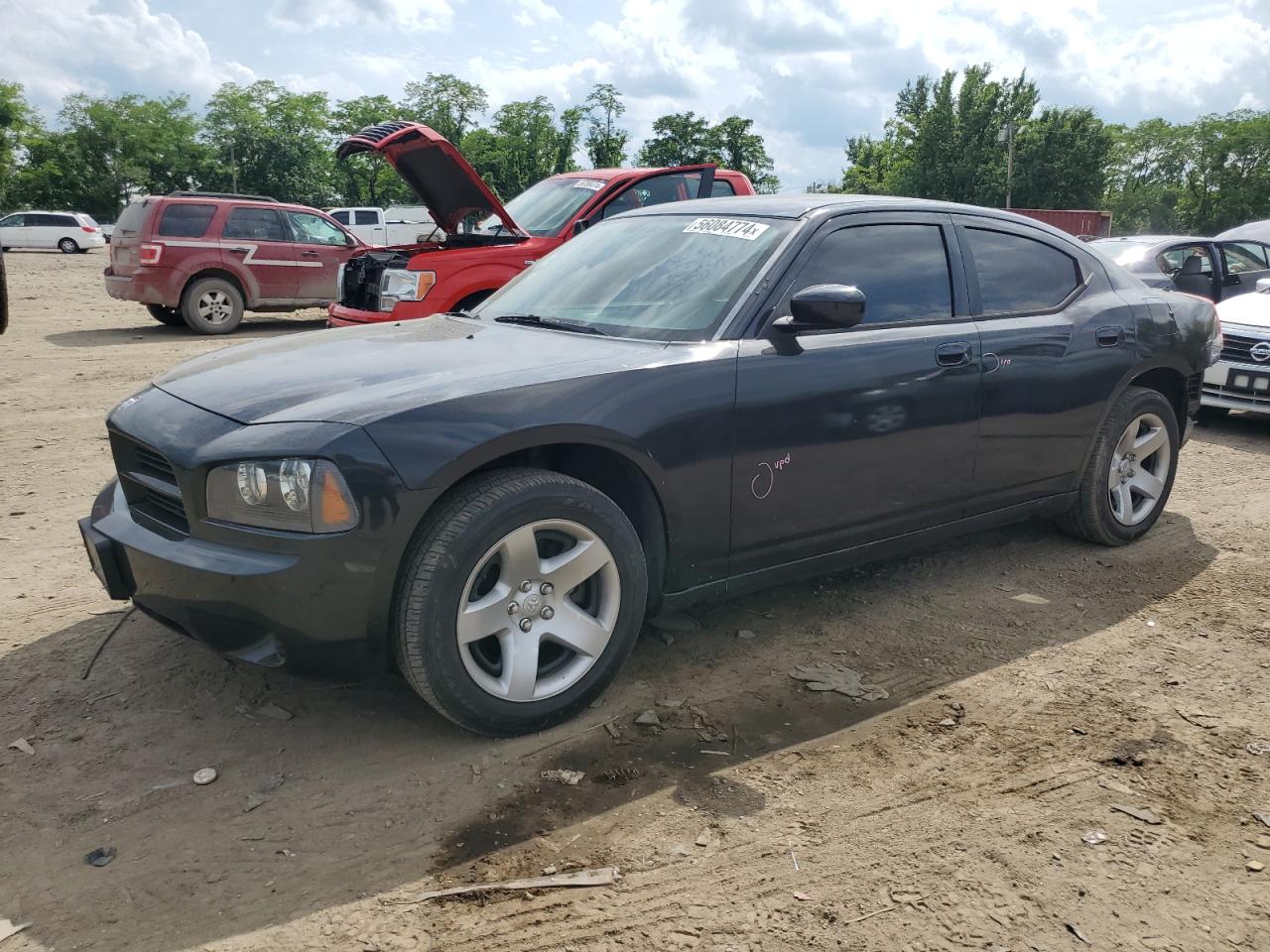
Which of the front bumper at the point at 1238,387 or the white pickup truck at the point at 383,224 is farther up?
the white pickup truck at the point at 383,224

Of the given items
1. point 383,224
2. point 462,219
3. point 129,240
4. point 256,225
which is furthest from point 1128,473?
point 383,224

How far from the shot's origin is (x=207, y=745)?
122 inches

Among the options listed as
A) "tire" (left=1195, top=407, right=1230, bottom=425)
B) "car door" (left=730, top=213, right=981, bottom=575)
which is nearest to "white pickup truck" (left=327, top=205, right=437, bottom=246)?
"tire" (left=1195, top=407, right=1230, bottom=425)

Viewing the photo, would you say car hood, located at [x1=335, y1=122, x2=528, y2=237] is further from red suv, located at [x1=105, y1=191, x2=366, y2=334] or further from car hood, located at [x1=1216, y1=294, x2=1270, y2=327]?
car hood, located at [x1=1216, y1=294, x2=1270, y2=327]

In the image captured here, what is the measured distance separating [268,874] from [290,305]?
1262cm

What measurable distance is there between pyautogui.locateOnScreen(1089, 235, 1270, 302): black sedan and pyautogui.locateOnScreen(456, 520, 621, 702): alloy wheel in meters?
8.94

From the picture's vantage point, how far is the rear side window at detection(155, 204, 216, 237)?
12898mm

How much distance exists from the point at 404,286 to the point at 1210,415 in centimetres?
704

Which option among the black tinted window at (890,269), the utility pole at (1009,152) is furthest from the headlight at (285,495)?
the utility pole at (1009,152)

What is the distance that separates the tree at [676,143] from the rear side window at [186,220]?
177 ft

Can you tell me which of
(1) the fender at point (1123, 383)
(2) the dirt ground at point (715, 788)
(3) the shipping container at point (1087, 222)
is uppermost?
(3) the shipping container at point (1087, 222)

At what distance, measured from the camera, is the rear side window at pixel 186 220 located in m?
12.9

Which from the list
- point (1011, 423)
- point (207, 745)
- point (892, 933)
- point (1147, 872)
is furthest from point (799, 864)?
point (1011, 423)

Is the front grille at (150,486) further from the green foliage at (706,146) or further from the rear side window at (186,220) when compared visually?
the green foliage at (706,146)
